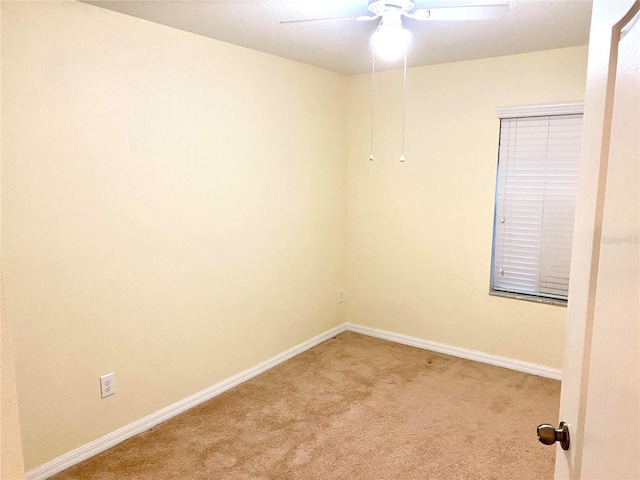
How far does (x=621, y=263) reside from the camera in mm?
722

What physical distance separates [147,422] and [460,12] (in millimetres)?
2696

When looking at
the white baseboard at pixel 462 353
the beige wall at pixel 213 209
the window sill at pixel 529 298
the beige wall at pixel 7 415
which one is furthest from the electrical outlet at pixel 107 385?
the window sill at pixel 529 298

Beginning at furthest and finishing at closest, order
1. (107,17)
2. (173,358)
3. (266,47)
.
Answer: (266,47), (173,358), (107,17)

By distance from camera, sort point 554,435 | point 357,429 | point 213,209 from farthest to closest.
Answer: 1. point 213,209
2. point 357,429
3. point 554,435

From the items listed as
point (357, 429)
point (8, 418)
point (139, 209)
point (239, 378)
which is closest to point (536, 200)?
point (357, 429)

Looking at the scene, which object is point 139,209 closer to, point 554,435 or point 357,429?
point 357,429

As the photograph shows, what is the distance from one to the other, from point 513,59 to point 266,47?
5.57 feet

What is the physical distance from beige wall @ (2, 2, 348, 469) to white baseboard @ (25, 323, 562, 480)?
46mm

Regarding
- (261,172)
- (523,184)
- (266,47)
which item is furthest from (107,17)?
(523,184)

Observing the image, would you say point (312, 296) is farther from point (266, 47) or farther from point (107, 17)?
point (107, 17)

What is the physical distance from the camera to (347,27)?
265cm

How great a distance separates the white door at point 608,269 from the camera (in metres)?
0.68

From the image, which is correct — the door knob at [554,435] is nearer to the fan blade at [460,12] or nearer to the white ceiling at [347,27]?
the fan blade at [460,12]

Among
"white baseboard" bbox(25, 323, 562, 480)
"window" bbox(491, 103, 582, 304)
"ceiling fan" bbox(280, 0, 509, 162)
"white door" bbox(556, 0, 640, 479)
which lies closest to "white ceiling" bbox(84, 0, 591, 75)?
"ceiling fan" bbox(280, 0, 509, 162)
